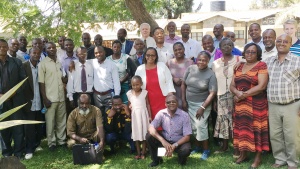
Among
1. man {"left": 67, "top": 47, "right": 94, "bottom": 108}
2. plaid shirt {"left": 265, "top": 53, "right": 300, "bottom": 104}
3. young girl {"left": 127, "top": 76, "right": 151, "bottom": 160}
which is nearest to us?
plaid shirt {"left": 265, "top": 53, "right": 300, "bottom": 104}

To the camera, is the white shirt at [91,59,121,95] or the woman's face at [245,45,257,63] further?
the white shirt at [91,59,121,95]

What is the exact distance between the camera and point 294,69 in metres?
4.31

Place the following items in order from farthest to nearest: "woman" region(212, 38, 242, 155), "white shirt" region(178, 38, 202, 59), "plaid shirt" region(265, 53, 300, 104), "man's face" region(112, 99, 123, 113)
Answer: "white shirt" region(178, 38, 202, 59)
"man's face" region(112, 99, 123, 113)
"woman" region(212, 38, 242, 155)
"plaid shirt" region(265, 53, 300, 104)

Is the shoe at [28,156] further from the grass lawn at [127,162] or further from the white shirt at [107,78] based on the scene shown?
the white shirt at [107,78]

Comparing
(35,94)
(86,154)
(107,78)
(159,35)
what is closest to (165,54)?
(159,35)

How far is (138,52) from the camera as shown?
19.0 ft

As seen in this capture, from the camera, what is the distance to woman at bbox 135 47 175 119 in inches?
204

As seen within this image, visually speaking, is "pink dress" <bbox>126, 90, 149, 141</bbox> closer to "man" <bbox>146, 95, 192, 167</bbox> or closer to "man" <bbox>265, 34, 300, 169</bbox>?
"man" <bbox>146, 95, 192, 167</bbox>

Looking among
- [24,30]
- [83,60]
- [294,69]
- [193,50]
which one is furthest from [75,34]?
[294,69]

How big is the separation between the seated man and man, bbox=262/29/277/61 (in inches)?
98.2

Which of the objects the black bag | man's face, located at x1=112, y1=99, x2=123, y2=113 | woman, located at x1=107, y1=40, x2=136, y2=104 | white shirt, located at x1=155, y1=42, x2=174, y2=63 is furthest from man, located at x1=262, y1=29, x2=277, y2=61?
the black bag

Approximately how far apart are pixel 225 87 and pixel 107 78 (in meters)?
2.01

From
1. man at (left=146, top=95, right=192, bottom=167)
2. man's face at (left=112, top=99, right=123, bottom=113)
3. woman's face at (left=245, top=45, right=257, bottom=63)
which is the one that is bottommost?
man at (left=146, top=95, right=192, bottom=167)

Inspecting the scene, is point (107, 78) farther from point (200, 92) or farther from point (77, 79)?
point (200, 92)
